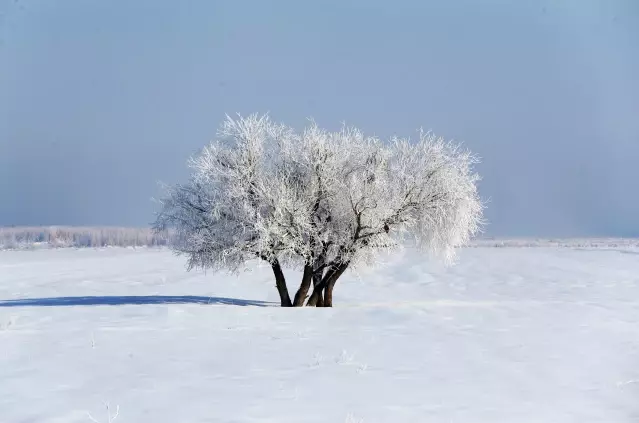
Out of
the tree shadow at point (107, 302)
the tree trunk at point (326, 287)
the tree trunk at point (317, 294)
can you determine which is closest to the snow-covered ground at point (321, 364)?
the tree shadow at point (107, 302)

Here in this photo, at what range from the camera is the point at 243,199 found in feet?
91.3

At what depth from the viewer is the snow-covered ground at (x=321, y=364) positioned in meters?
Result: 11.3

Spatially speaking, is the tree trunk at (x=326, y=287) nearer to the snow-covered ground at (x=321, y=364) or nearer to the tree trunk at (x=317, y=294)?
the tree trunk at (x=317, y=294)

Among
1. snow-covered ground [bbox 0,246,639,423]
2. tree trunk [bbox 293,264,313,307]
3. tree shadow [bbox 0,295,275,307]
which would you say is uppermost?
tree trunk [bbox 293,264,313,307]

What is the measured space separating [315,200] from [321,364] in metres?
14.3

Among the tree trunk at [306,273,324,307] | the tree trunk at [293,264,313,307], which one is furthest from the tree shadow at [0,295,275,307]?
the tree trunk at [306,273,324,307]

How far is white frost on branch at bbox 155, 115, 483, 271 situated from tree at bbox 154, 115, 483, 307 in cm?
4

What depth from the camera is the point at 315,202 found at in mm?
28656

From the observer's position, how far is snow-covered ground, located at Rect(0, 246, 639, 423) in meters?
11.3

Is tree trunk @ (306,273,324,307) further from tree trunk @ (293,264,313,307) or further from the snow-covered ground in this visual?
the snow-covered ground

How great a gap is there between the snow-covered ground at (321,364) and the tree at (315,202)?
311cm

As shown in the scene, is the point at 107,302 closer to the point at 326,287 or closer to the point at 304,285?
the point at 304,285

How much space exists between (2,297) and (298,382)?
1178 inches

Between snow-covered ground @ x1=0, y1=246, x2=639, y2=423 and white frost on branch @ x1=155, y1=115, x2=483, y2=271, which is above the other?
white frost on branch @ x1=155, y1=115, x2=483, y2=271
